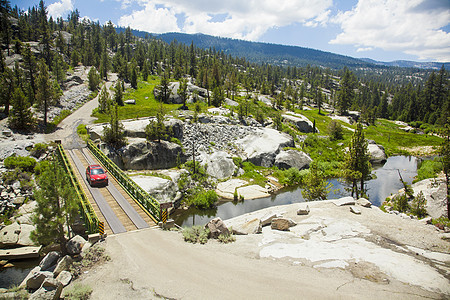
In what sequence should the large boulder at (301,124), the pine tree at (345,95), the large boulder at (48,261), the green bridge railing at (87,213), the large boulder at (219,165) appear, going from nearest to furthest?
1. the large boulder at (48,261)
2. the green bridge railing at (87,213)
3. the large boulder at (219,165)
4. the large boulder at (301,124)
5. the pine tree at (345,95)

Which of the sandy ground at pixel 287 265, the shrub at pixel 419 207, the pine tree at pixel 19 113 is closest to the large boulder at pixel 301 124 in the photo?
the shrub at pixel 419 207

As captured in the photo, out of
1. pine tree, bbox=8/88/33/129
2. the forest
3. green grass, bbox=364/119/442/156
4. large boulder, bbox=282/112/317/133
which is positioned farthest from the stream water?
the forest

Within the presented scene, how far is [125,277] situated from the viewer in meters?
13.6

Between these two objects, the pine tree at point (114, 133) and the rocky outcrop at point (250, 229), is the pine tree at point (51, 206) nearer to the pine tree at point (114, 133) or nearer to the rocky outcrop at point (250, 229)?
the rocky outcrop at point (250, 229)

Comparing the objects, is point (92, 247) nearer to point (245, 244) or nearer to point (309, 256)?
point (245, 244)

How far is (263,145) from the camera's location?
5569cm

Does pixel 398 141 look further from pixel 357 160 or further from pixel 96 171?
pixel 96 171

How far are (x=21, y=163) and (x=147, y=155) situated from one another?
16.7 metres

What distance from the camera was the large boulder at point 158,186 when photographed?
33066 millimetres

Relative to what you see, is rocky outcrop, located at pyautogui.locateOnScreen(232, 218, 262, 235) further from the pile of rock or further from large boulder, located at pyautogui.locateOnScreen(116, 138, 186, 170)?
large boulder, located at pyautogui.locateOnScreen(116, 138, 186, 170)

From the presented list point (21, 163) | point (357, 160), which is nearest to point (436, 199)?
point (357, 160)

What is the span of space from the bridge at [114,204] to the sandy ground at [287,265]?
1758 millimetres

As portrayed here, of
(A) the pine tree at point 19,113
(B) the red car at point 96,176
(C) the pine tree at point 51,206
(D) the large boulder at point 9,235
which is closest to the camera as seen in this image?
(C) the pine tree at point 51,206

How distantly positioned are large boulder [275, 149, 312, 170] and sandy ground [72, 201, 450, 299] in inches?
1267
